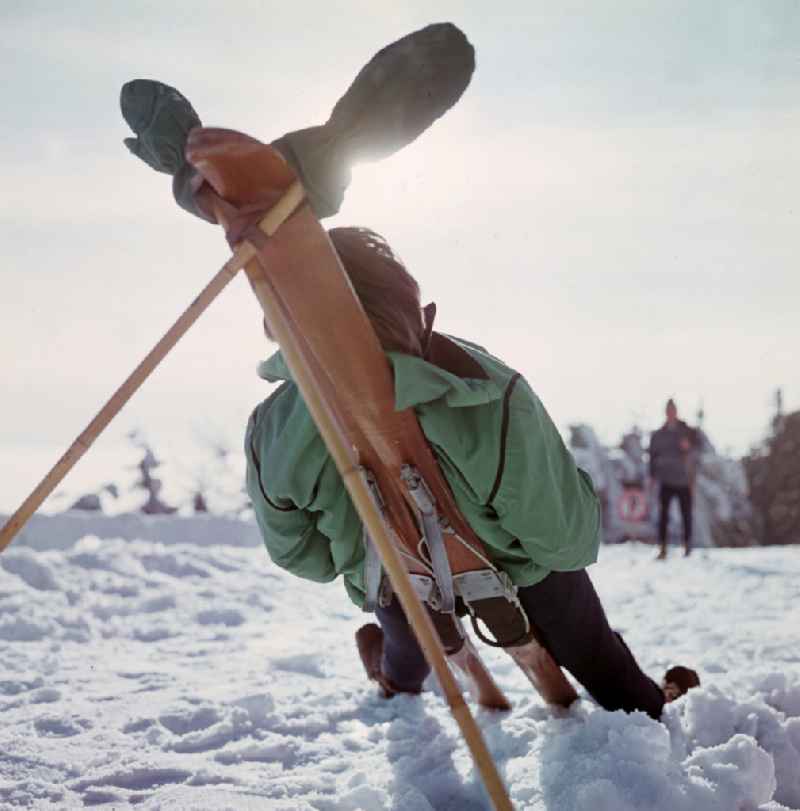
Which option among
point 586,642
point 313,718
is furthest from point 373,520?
point 313,718

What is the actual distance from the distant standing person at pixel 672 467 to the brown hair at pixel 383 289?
7.72 metres

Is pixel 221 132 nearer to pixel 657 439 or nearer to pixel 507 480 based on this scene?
pixel 507 480

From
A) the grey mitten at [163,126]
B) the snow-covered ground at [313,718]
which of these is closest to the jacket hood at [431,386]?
the grey mitten at [163,126]

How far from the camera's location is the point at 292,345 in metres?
1.37

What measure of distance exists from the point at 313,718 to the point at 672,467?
693 cm

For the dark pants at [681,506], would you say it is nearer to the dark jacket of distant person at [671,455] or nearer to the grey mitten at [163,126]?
the dark jacket of distant person at [671,455]

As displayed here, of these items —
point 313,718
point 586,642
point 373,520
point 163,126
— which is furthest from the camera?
point 313,718

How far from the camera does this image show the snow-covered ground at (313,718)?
1900mm

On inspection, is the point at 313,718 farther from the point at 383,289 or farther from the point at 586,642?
→ the point at 383,289

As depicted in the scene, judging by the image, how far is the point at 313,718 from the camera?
9.20ft

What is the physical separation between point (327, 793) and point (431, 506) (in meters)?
0.91

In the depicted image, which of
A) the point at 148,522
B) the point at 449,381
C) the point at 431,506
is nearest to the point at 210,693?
the point at 431,506

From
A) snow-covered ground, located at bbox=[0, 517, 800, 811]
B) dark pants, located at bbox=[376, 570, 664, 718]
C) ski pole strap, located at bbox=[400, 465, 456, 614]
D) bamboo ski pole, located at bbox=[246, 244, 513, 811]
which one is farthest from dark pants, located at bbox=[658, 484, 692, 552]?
bamboo ski pole, located at bbox=[246, 244, 513, 811]

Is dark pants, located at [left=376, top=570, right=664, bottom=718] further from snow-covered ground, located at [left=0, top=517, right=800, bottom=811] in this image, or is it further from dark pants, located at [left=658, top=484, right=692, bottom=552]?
dark pants, located at [left=658, top=484, right=692, bottom=552]
